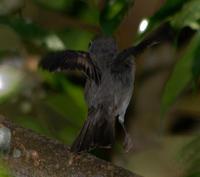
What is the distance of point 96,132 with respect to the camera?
3.01 metres

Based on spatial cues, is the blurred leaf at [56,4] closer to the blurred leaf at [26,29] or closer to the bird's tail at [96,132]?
the blurred leaf at [26,29]

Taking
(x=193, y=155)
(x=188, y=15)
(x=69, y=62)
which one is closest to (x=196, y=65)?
(x=188, y=15)

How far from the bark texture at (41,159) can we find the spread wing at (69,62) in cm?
31

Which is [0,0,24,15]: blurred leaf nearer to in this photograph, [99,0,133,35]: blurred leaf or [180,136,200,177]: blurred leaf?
[99,0,133,35]: blurred leaf

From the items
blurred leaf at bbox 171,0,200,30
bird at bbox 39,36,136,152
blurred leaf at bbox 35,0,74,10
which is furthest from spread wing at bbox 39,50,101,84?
blurred leaf at bbox 35,0,74,10

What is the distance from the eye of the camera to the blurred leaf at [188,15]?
2.76 metres

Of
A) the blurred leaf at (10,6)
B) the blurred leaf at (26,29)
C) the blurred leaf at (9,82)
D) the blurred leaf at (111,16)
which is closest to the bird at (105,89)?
the blurred leaf at (111,16)

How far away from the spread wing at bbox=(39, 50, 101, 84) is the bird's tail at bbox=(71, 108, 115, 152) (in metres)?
0.27

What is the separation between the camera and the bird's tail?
9.20 ft

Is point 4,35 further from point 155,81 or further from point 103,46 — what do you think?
point 155,81

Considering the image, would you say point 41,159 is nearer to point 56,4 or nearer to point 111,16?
point 111,16

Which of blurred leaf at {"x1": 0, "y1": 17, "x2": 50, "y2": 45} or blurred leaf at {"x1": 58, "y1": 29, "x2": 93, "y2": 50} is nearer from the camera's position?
blurred leaf at {"x1": 0, "y1": 17, "x2": 50, "y2": 45}

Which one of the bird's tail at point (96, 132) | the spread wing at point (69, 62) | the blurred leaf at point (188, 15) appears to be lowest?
the bird's tail at point (96, 132)

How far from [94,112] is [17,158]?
696 mm
